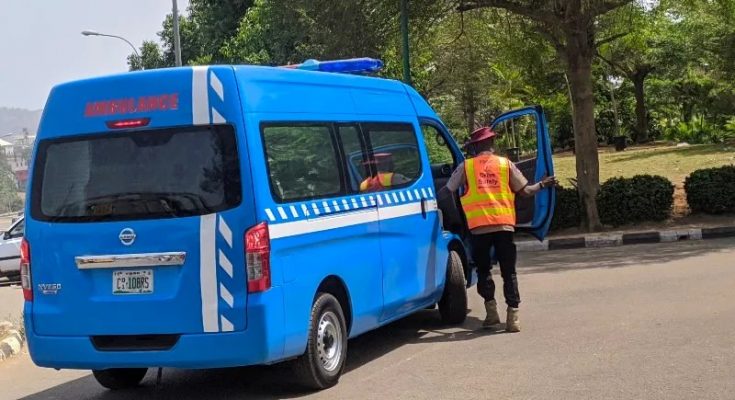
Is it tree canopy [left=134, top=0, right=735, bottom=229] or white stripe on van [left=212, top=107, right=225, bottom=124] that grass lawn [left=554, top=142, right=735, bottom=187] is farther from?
white stripe on van [left=212, top=107, right=225, bottom=124]

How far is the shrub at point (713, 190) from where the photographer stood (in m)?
15.2

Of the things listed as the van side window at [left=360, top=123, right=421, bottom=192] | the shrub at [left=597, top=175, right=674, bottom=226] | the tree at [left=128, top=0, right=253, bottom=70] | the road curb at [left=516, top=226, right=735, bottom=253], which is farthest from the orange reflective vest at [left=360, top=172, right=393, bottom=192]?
the tree at [left=128, top=0, right=253, bottom=70]

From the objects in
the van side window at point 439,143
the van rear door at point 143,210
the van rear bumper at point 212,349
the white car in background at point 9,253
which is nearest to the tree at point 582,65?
the van side window at point 439,143

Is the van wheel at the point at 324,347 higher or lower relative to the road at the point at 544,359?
higher

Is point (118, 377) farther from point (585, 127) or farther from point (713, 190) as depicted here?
point (713, 190)

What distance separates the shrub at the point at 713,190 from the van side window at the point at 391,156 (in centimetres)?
900

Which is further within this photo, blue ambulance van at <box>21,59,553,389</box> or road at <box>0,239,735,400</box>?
road at <box>0,239,735,400</box>

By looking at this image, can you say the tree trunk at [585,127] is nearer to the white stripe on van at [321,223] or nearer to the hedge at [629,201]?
the hedge at [629,201]

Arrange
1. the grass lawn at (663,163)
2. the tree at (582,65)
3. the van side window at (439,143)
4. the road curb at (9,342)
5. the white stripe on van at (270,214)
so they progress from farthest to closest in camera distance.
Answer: the grass lawn at (663,163) < the tree at (582,65) < the road curb at (9,342) < the van side window at (439,143) < the white stripe on van at (270,214)

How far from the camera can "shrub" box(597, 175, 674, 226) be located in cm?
1546

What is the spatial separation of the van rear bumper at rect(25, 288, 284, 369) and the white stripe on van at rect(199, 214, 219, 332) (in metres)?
0.09

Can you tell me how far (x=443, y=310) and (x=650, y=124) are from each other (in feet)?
146

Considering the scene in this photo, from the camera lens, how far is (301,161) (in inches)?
247

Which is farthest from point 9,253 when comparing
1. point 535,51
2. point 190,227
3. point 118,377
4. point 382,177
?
point 190,227
